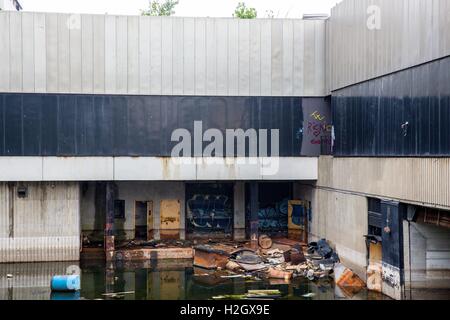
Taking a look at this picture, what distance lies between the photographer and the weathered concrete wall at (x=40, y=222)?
2375 centimetres

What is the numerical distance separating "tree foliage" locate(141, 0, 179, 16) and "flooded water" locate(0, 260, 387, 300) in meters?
38.4

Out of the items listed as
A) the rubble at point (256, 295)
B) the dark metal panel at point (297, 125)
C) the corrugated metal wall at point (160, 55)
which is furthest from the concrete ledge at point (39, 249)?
the dark metal panel at point (297, 125)

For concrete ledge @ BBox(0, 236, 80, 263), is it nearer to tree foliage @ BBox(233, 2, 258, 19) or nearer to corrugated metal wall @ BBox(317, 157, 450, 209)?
corrugated metal wall @ BBox(317, 157, 450, 209)

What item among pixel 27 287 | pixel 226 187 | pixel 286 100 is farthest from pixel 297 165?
pixel 27 287

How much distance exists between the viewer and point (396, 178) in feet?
56.6

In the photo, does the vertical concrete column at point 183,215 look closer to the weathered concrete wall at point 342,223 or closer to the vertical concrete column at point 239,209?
the vertical concrete column at point 239,209

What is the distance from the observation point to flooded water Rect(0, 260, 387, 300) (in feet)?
59.0

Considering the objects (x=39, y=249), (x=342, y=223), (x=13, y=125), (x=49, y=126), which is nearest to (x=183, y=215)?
(x=39, y=249)

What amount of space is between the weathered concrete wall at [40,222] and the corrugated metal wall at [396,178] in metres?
11.3

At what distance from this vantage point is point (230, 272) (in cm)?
2169

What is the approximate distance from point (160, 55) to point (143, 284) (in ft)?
32.7

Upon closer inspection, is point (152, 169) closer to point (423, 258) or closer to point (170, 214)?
point (170, 214)

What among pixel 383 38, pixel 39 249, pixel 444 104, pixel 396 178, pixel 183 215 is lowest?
pixel 39 249

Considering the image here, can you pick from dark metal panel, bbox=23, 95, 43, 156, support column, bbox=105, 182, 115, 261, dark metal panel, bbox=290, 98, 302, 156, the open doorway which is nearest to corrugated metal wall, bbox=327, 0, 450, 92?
dark metal panel, bbox=290, 98, 302, 156
